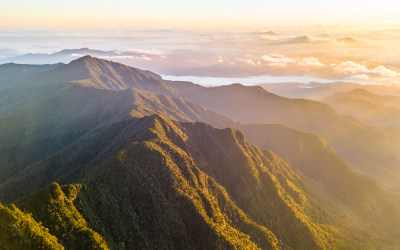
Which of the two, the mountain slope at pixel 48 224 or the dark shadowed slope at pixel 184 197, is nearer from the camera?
the mountain slope at pixel 48 224

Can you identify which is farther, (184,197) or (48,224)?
(184,197)

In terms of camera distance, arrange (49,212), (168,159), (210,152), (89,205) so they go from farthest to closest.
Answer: (210,152)
(168,159)
(89,205)
(49,212)

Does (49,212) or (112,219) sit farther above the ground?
(49,212)

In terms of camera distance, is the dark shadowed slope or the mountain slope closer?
the mountain slope

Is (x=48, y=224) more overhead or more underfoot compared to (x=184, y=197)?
more overhead

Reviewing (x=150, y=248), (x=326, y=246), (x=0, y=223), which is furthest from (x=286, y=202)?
(x=0, y=223)

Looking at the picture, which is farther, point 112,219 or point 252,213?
point 252,213

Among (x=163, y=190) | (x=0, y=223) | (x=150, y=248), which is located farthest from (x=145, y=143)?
(x=0, y=223)

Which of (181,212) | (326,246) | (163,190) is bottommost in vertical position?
(326,246)

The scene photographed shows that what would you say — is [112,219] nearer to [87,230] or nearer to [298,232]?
[87,230]

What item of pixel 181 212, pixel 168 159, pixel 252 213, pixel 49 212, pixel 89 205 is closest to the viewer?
pixel 49 212

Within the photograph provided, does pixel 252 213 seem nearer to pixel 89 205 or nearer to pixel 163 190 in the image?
pixel 163 190
